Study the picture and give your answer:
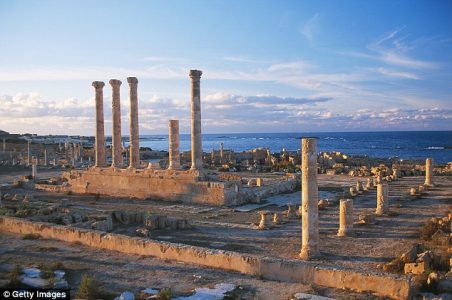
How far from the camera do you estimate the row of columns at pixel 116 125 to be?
25.6 meters

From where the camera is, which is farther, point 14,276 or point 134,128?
point 134,128

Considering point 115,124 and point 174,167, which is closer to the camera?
point 174,167

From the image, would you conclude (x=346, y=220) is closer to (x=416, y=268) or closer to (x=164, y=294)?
(x=416, y=268)

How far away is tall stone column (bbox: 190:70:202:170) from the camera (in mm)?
22703

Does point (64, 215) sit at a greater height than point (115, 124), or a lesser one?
lesser

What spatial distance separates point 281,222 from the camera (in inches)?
657

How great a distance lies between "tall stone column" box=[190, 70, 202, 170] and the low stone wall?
33.1 feet

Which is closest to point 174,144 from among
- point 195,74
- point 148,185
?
point 148,185

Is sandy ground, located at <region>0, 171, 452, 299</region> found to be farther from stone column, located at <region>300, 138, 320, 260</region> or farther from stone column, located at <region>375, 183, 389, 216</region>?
stone column, located at <region>375, 183, 389, 216</region>

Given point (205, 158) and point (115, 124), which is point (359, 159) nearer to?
point (205, 158)

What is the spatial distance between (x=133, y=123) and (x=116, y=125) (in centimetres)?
138

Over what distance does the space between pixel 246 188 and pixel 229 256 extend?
12.9 meters

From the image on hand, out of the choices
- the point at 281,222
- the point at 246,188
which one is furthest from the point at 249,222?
the point at 246,188

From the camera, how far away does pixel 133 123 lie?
2584 cm
